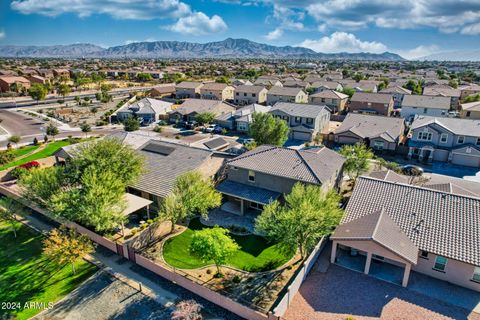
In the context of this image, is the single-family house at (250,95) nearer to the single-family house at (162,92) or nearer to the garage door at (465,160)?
the single-family house at (162,92)

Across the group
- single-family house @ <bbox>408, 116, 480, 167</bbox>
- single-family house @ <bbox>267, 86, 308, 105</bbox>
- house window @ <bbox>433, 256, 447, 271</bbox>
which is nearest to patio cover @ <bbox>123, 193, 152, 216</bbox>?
house window @ <bbox>433, 256, 447, 271</bbox>

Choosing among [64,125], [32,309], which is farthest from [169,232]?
[64,125]

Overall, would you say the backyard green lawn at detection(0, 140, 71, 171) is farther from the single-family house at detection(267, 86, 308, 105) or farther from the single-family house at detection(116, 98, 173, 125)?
the single-family house at detection(267, 86, 308, 105)

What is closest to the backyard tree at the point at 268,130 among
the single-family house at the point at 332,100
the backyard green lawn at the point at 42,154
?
the backyard green lawn at the point at 42,154

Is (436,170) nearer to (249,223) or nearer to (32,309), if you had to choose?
(249,223)

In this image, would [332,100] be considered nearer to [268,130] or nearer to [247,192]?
[268,130]

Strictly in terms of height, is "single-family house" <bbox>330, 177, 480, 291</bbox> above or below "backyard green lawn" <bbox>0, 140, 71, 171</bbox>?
above

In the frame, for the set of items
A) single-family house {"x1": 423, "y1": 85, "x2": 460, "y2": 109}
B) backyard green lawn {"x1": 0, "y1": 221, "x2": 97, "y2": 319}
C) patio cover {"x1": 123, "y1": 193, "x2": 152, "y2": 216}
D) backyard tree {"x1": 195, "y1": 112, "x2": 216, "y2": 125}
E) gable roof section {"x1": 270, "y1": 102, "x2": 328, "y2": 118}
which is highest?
single-family house {"x1": 423, "y1": 85, "x2": 460, "y2": 109}
